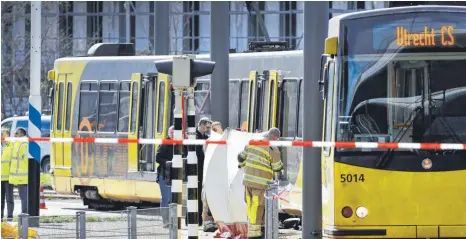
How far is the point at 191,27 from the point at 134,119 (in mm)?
31723

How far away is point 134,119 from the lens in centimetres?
2484

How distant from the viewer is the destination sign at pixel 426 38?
46.3 feet

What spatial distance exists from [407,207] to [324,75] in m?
1.81

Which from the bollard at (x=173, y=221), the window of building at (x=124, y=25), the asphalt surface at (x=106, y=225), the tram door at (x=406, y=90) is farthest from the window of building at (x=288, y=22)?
the asphalt surface at (x=106, y=225)

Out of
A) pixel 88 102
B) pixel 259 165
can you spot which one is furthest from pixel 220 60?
pixel 88 102

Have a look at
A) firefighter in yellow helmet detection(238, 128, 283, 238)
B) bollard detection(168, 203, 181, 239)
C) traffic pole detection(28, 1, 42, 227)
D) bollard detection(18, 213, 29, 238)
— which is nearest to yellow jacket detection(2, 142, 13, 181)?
traffic pole detection(28, 1, 42, 227)

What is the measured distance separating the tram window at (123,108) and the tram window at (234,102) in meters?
2.97

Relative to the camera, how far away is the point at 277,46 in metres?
23.3

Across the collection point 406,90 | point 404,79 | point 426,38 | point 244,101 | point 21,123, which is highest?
point 426,38

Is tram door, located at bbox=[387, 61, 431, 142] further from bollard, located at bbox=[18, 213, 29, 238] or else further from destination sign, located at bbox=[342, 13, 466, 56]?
bollard, located at bbox=[18, 213, 29, 238]

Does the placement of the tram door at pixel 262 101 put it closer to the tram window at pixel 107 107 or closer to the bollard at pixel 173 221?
the tram window at pixel 107 107

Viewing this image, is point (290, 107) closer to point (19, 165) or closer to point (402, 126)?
point (19, 165)

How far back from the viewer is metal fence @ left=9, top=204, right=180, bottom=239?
505 inches

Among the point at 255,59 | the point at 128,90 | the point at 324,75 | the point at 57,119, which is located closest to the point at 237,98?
the point at 255,59
